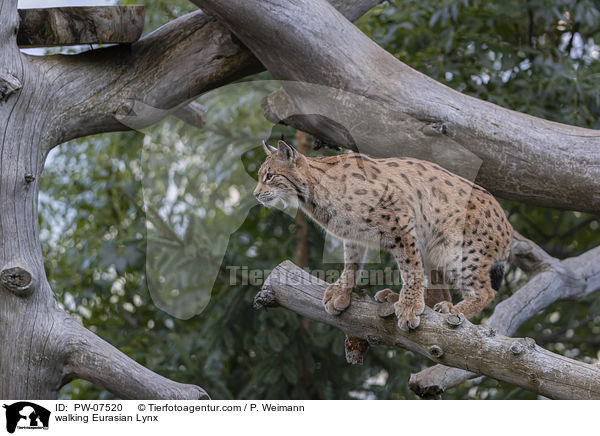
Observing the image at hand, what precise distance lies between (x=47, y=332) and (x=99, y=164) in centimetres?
313

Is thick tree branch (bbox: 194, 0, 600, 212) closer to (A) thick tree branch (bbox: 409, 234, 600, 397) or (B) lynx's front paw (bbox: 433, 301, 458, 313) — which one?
(A) thick tree branch (bbox: 409, 234, 600, 397)

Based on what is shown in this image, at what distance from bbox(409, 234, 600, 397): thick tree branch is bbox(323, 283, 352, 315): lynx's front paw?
0.91 metres

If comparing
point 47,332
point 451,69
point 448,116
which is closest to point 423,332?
point 448,116

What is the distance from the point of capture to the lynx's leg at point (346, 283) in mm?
3283

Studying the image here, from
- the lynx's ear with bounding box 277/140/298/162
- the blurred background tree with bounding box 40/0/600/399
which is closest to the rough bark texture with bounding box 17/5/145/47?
the blurred background tree with bounding box 40/0/600/399

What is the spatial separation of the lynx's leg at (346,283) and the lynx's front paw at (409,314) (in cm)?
30

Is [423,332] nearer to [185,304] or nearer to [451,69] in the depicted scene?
[185,304]

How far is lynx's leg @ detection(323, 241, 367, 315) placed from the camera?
129 inches

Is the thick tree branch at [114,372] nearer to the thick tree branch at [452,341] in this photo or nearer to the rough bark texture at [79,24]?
the thick tree branch at [452,341]

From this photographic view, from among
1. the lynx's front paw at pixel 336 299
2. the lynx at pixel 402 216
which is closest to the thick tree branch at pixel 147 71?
the lynx at pixel 402 216

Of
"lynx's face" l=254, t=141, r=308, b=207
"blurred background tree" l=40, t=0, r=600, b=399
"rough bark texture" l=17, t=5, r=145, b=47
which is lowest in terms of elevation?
"blurred background tree" l=40, t=0, r=600, b=399

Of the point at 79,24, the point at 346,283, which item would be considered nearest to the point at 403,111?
the point at 346,283

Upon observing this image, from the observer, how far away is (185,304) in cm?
411
